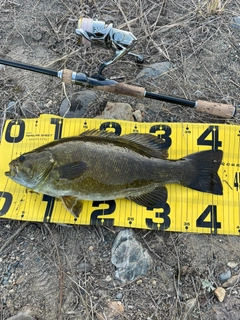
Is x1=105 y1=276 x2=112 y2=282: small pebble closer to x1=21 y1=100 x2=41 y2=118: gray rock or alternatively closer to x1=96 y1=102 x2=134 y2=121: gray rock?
x1=96 y1=102 x2=134 y2=121: gray rock

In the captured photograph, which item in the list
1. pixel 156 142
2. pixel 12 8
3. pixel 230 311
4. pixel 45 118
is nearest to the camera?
pixel 230 311

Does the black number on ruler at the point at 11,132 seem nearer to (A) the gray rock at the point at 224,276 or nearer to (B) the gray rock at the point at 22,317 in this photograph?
(B) the gray rock at the point at 22,317

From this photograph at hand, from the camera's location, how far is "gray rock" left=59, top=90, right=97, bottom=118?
12.7 ft

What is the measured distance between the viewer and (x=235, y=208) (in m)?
3.39

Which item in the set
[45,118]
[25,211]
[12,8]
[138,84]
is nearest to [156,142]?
[138,84]

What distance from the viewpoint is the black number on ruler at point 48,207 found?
11.1 feet

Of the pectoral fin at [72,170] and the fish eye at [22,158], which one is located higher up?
the fish eye at [22,158]

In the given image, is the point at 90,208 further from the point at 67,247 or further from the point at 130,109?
the point at 130,109

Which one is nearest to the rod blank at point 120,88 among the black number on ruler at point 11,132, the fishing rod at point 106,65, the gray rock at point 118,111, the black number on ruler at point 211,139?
the fishing rod at point 106,65

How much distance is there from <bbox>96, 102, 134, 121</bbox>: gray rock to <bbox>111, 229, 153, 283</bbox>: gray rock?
1.34 meters

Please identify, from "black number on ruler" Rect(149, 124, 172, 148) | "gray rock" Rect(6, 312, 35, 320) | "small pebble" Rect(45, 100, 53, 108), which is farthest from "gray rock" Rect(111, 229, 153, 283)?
"small pebble" Rect(45, 100, 53, 108)

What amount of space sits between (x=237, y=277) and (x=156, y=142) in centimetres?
153

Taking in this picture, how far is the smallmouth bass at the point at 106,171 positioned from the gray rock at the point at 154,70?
1.06 m

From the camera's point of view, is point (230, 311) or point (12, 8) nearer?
point (230, 311)
